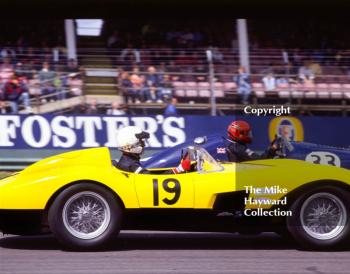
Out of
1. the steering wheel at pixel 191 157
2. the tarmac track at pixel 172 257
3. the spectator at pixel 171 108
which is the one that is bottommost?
the tarmac track at pixel 172 257

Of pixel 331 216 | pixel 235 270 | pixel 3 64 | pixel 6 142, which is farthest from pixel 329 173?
pixel 3 64

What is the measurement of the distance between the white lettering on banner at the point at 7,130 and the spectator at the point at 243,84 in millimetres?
4180

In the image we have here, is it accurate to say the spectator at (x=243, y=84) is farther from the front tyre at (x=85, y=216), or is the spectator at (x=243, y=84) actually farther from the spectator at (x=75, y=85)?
the front tyre at (x=85, y=216)

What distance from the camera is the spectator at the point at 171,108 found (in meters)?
12.9

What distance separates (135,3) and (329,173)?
39.0ft

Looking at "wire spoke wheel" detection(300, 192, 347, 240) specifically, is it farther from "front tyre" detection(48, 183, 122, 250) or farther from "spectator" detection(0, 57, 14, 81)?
"spectator" detection(0, 57, 14, 81)

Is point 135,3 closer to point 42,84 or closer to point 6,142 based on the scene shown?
point 42,84

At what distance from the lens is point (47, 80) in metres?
13.5

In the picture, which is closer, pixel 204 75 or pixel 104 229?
pixel 104 229

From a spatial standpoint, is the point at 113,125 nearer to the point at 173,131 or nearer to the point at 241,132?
the point at 173,131

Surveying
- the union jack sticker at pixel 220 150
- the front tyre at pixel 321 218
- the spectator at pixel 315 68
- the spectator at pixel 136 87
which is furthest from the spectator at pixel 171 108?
the front tyre at pixel 321 218

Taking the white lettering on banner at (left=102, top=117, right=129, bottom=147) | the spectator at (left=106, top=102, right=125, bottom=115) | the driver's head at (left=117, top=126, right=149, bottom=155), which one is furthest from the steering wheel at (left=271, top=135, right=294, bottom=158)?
the spectator at (left=106, top=102, right=125, bottom=115)

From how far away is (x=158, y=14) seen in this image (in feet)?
56.8

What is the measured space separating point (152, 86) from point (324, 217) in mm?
7678
